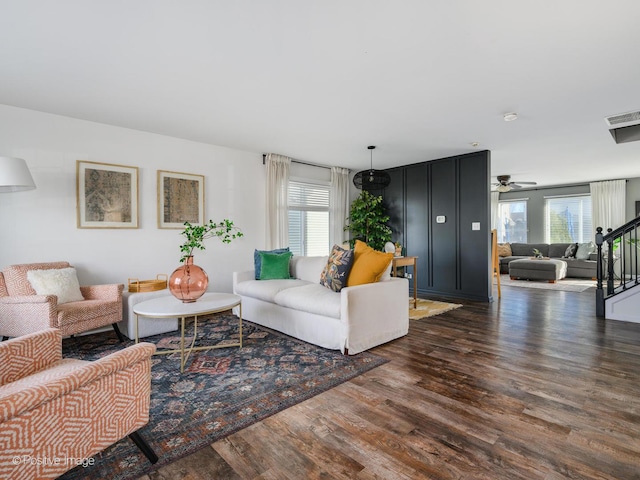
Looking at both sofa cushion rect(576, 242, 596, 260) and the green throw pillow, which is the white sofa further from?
sofa cushion rect(576, 242, 596, 260)

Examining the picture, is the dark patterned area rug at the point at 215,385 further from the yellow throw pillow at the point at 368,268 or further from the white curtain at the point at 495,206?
the white curtain at the point at 495,206

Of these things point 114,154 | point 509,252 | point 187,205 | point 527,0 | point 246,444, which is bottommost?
point 246,444

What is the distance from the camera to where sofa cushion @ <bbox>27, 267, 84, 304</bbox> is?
3131 mm

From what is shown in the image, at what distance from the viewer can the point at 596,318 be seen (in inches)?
168

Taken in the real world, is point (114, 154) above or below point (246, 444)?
above

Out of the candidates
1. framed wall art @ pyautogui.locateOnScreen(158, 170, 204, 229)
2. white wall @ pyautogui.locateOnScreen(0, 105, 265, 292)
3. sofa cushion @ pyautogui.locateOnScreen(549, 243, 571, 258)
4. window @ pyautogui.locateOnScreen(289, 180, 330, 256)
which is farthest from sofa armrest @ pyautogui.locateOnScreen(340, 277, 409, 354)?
sofa cushion @ pyautogui.locateOnScreen(549, 243, 571, 258)

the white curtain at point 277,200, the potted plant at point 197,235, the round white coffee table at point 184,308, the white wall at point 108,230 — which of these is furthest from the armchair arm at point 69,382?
the white curtain at point 277,200

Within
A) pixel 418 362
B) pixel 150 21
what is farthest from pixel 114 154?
pixel 418 362

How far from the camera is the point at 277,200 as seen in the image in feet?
18.1

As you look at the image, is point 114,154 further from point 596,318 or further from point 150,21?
point 596,318

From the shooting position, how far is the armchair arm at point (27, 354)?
57.5 inches

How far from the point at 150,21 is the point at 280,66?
93cm

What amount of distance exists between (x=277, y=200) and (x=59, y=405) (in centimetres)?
453

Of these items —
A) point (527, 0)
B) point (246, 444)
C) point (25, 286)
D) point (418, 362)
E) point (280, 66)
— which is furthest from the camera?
point (25, 286)
